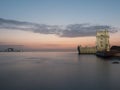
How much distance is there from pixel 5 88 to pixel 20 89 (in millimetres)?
2041

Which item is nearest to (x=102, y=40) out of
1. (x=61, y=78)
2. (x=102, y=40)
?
(x=102, y=40)

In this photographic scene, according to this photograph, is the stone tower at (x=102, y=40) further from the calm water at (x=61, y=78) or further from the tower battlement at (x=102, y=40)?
the calm water at (x=61, y=78)

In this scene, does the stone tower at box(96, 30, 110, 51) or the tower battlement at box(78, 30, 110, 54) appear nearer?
the tower battlement at box(78, 30, 110, 54)

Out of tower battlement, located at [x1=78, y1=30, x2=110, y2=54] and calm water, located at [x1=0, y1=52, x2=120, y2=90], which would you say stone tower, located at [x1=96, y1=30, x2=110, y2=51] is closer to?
tower battlement, located at [x1=78, y1=30, x2=110, y2=54]

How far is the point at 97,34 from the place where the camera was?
14525 cm

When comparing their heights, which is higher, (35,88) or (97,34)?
(97,34)

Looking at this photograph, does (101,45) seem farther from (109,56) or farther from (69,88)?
(69,88)

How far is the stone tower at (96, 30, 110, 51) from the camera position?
453 feet

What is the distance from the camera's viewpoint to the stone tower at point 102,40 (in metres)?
138

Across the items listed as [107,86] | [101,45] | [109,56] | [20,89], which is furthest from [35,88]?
[101,45]

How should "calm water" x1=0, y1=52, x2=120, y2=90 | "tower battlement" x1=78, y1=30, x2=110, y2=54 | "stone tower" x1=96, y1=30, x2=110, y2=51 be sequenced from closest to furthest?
"calm water" x1=0, y1=52, x2=120, y2=90, "tower battlement" x1=78, y1=30, x2=110, y2=54, "stone tower" x1=96, y1=30, x2=110, y2=51

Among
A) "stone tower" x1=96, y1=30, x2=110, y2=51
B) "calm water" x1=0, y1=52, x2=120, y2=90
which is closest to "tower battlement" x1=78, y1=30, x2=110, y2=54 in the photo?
"stone tower" x1=96, y1=30, x2=110, y2=51

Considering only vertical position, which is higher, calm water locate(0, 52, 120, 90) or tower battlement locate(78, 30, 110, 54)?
tower battlement locate(78, 30, 110, 54)

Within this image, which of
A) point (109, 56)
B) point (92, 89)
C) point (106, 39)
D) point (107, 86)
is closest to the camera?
point (92, 89)
